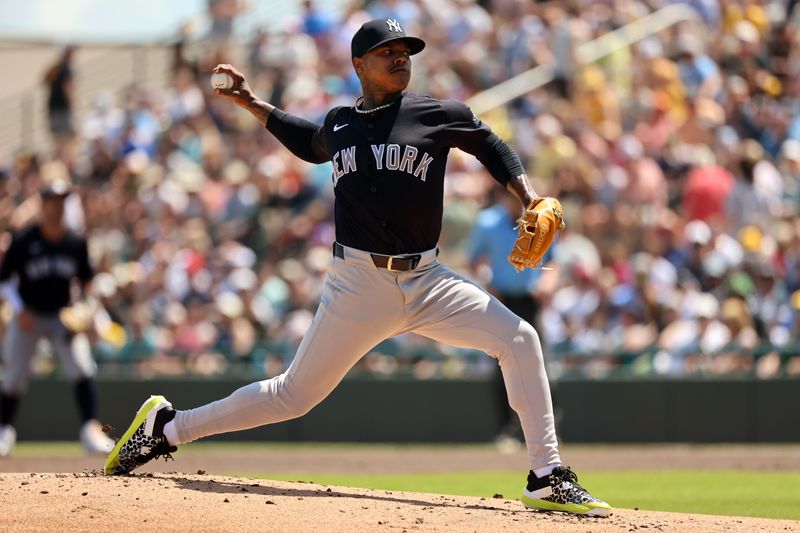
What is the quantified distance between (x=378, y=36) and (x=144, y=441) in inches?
92.1

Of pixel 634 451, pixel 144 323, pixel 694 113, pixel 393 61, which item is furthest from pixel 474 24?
pixel 393 61

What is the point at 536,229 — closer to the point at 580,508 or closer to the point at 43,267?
the point at 580,508

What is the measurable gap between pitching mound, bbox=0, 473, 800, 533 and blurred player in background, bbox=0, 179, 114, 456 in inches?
195

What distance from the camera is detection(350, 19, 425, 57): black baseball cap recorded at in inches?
271

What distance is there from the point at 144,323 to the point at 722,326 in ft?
20.3

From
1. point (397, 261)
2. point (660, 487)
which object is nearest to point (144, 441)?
point (397, 261)

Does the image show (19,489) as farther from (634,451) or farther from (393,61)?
(634,451)

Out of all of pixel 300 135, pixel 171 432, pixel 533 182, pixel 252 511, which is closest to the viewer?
pixel 252 511

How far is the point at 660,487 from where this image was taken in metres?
9.61

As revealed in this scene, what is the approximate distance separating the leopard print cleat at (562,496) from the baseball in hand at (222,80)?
98.4 inches

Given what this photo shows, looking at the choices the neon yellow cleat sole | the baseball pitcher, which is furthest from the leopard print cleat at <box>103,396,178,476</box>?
the neon yellow cleat sole

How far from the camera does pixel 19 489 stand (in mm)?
6805

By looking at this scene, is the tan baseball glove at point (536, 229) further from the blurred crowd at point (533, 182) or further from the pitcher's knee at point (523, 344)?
the blurred crowd at point (533, 182)

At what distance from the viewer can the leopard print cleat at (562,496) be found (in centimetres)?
685
